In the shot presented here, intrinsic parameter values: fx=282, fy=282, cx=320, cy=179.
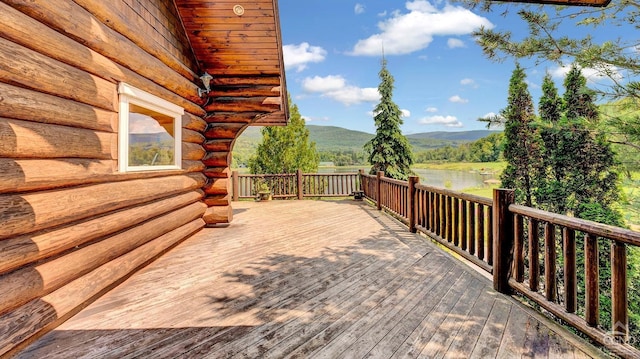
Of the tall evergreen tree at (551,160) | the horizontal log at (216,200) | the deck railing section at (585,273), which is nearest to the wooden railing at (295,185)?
the horizontal log at (216,200)

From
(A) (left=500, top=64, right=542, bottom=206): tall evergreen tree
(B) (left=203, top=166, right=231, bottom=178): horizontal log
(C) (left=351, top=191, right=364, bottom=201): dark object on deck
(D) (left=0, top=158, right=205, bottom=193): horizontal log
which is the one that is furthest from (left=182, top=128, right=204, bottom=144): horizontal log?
(A) (left=500, top=64, right=542, bottom=206): tall evergreen tree

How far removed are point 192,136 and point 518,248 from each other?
4.87 metres

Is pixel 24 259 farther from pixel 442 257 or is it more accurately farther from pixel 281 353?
pixel 442 257

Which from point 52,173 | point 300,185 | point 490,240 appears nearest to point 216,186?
point 52,173

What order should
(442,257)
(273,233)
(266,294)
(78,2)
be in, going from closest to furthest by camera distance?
(78,2) → (266,294) → (442,257) → (273,233)

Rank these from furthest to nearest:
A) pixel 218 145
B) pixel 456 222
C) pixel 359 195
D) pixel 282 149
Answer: pixel 282 149
pixel 359 195
pixel 218 145
pixel 456 222

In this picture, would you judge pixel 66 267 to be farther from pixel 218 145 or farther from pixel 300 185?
pixel 300 185

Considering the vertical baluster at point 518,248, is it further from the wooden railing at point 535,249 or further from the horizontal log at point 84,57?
the horizontal log at point 84,57

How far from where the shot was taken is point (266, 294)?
2.66 m

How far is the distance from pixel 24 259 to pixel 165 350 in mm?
1092

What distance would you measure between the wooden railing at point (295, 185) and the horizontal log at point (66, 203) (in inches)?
261

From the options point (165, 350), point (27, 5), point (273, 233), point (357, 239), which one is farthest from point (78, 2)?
point (357, 239)

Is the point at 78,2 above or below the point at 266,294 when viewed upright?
above

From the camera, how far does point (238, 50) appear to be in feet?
16.5
